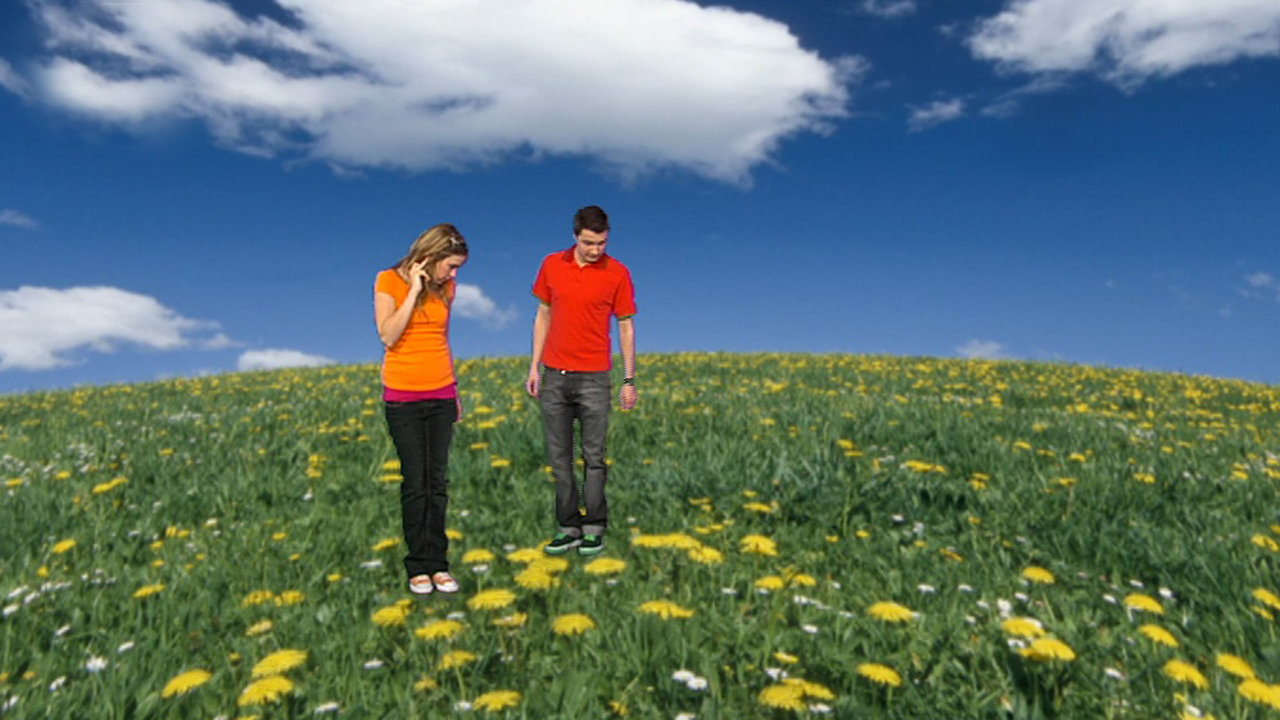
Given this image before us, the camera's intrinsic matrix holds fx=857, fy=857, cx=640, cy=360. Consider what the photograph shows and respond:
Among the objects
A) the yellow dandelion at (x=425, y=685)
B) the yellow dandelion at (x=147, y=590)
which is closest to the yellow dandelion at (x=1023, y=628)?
the yellow dandelion at (x=425, y=685)

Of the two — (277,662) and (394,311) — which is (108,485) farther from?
(277,662)

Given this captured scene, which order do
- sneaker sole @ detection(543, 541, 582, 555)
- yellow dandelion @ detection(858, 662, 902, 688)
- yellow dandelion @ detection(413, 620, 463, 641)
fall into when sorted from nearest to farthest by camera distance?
yellow dandelion @ detection(858, 662, 902, 688)
yellow dandelion @ detection(413, 620, 463, 641)
sneaker sole @ detection(543, 541, 582, 555)

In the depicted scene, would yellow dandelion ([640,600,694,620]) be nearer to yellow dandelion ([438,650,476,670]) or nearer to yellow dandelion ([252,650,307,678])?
yellow dandelion ([438,650,476,670])

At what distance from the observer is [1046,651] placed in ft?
11.2

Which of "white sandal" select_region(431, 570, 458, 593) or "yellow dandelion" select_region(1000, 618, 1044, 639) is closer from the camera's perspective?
"yellow dandelion" select_region(1000, 618, 1044, 639)

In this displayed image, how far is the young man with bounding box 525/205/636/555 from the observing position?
220 inches

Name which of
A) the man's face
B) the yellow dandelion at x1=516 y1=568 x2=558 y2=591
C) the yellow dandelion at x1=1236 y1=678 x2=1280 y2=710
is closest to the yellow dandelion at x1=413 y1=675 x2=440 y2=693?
the yellow dandelion at x1=516 y1=568 x2=558 y2=591

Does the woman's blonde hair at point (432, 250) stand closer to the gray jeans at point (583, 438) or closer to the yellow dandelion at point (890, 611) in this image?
the gray jeans at point (583, 438)

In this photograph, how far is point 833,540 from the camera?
18.3 ft

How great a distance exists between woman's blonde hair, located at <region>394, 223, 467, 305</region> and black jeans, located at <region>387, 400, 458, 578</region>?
2.13 ft

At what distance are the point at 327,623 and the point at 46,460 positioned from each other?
6.49 m

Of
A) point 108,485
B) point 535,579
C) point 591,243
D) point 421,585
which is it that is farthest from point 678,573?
point 108,485

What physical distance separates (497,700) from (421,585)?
1.80 metres

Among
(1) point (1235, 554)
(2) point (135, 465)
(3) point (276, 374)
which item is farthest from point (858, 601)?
(3) point (276, 374)
